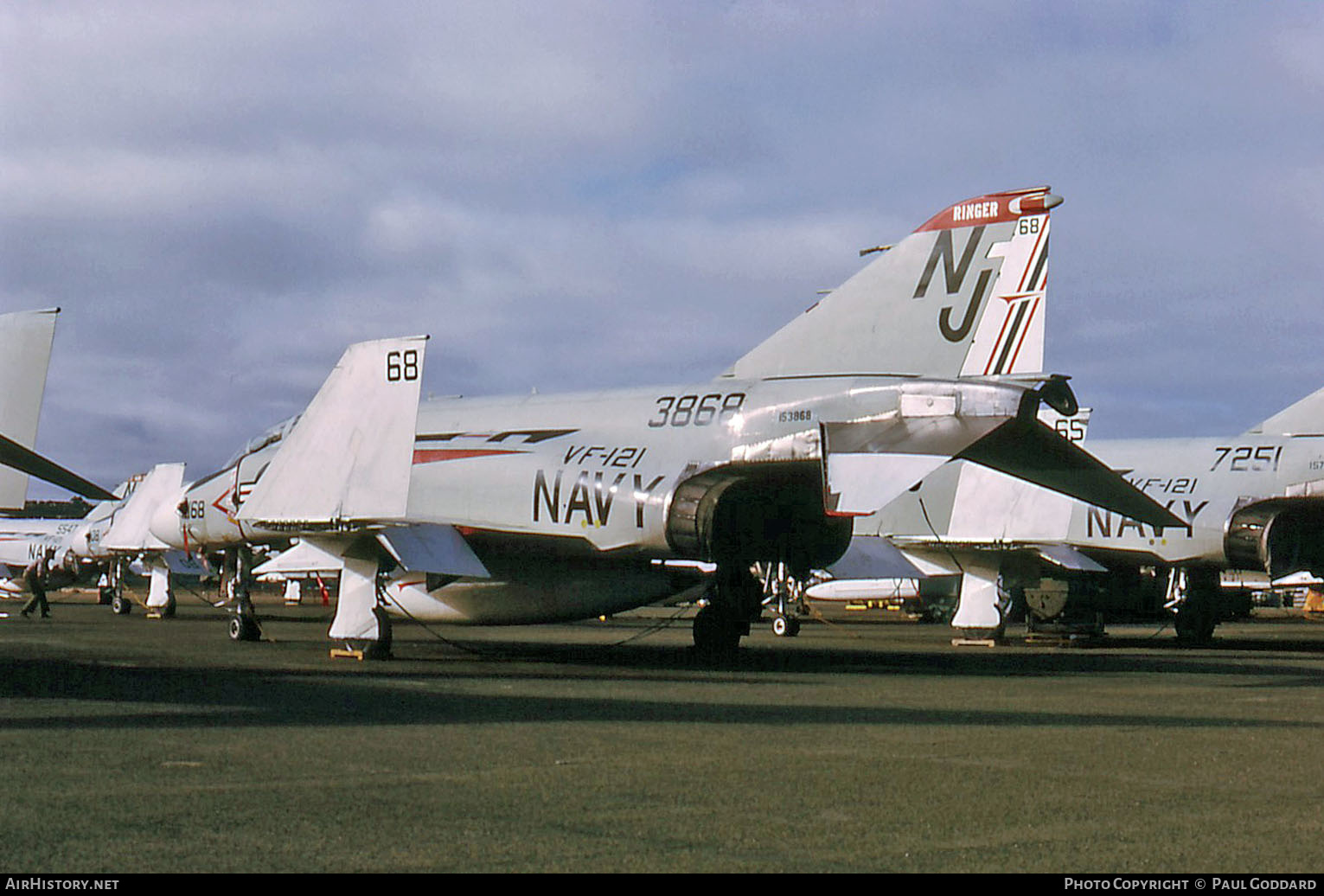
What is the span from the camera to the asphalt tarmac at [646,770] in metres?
5.58

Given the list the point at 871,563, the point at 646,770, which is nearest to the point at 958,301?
the point at 871,563

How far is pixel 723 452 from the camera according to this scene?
16.6 m

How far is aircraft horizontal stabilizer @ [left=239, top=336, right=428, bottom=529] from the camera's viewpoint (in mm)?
16438

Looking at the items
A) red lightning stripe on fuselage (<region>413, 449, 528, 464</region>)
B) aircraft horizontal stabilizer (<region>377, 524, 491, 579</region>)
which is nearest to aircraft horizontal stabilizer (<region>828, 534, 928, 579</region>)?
red lightning stripe on fuselage (<region>413, 449, 528, 464</region>)

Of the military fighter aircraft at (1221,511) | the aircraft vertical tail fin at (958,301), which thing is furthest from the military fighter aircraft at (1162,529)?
the aircraft vertical tail fin at (958,301)

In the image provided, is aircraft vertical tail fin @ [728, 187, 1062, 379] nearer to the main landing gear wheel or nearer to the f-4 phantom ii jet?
the f-4 phantom ii jet

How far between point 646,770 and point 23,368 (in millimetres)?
11668

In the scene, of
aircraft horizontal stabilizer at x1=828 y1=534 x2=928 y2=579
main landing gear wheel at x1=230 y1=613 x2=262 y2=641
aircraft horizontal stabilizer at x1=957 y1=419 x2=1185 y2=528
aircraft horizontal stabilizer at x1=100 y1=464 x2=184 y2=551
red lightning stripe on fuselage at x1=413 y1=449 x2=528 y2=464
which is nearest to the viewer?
aircraft horizontal stabilizer at x1=957 y1=419 x2=1185 y2=528

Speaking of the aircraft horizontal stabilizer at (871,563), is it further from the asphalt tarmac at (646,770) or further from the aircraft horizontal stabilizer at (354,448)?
the aircraft horizontal stabilizer at (354,448)

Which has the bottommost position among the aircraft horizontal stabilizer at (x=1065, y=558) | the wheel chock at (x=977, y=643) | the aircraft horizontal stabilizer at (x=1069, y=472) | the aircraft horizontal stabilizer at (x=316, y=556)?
the wheel chock at (x=977, y=643)

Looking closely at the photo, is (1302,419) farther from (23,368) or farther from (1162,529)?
(23,368)

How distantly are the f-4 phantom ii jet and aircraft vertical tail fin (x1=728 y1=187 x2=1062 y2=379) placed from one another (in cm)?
2

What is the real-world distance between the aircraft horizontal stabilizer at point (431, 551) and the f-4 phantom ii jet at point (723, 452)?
29 mm

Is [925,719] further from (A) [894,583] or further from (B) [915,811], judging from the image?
(A) [894,583]
